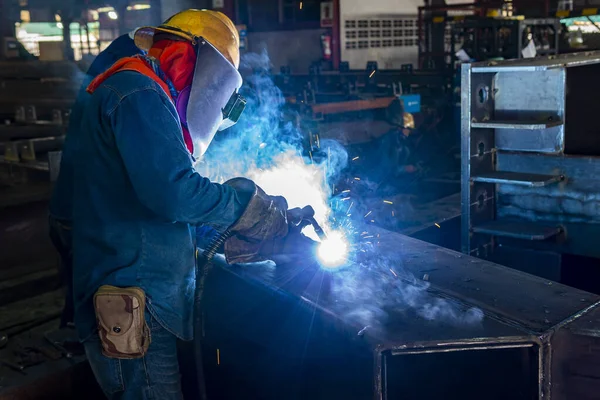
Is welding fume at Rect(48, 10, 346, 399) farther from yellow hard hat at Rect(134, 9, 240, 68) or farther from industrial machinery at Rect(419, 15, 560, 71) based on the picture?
industrial machinery at Rect(419, 15, 560, 71)

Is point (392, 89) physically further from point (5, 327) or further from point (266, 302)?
point (266, 302)

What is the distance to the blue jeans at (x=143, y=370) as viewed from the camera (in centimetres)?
205

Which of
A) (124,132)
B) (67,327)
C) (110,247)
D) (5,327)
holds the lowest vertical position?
(5,327)

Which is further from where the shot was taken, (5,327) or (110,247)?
(5,327)

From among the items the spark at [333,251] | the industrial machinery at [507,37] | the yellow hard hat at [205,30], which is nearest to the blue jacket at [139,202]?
the yellow hard hat at [205,30]

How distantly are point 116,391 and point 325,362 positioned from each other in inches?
27.1

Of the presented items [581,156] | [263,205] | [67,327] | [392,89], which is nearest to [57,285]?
[67,327]

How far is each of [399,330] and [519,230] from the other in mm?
1836

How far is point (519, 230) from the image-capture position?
341 centimetres

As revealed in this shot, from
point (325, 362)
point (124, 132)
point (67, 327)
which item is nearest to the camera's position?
point (124, 132)

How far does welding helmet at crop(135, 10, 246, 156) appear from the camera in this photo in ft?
6.59

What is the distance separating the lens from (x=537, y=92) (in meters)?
3.33

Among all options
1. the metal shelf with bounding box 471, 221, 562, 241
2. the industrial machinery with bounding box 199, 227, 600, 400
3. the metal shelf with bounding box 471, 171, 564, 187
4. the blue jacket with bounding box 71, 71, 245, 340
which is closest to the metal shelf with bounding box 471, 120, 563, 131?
the metal shelf with bounding box 471, 171, 564, 187

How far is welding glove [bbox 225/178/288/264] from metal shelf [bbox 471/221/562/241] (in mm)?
1680
